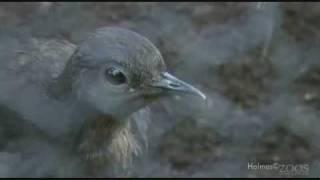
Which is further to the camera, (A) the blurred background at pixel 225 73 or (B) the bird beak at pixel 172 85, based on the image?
(A) the blurred background at pixel 225 73

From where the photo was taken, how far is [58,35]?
325 centimetres

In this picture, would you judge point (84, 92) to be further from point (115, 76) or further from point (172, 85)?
point (172, 85)

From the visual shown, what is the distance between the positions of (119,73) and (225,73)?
101 cm

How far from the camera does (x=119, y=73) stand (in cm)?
247

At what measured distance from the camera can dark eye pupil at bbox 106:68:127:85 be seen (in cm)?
247

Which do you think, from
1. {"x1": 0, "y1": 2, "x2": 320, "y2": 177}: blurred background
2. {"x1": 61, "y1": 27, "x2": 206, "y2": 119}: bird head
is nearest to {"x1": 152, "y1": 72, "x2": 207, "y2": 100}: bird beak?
{"x1": 61, "y1": 27, "x2": 206, "y2": 119}: bird head

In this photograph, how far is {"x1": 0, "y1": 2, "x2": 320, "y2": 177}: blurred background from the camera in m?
3.17

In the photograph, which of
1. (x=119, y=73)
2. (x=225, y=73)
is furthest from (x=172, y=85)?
(x=225, y=73)

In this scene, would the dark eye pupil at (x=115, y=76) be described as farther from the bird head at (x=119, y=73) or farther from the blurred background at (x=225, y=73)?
the blurred background at (x=225, y=73)

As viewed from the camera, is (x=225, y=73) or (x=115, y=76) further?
(x=225, y=73)

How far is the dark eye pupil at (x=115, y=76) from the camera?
8.09 ft

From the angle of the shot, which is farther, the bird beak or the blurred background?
the blurred background

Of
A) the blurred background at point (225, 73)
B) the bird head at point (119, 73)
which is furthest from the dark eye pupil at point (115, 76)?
the blurred background at point (225, 73)

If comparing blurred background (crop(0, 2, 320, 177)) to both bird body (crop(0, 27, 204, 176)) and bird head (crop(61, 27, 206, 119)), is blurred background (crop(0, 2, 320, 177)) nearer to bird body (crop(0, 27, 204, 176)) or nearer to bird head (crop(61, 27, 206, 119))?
bird body (crop(0, 27, 204, 176))
